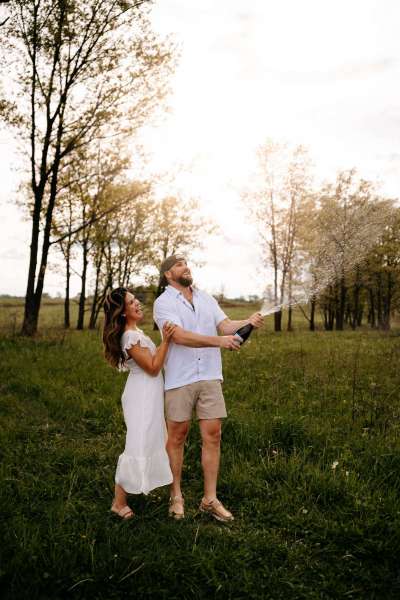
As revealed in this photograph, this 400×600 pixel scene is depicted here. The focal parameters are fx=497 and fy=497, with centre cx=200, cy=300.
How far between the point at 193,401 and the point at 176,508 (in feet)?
3.65

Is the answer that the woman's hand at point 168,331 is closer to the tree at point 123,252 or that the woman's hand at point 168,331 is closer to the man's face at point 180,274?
the man's face at point 180,274

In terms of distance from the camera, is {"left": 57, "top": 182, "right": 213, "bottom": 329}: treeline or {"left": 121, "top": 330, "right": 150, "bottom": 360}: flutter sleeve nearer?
{"left": 121, "top": 330, "right": 150, "bottom": 360}: flutter sleeve

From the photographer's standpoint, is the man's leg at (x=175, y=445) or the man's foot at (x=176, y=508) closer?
the man's foot at (x=176, y=508)

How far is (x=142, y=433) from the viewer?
496cm

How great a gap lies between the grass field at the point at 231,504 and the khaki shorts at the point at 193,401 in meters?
1.02

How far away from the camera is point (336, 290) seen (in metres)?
40.5

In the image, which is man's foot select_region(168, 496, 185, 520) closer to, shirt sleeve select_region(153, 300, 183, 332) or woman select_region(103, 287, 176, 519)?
woman select_region(103, 287, 176, 519)

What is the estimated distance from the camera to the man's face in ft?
17.8

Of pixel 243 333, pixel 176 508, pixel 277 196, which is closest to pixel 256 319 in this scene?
pixel 243 333

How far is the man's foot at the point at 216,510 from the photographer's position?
507 cm

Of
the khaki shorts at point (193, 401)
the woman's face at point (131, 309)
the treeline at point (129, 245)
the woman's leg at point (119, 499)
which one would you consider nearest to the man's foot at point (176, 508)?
the woman's leg at point (119, 499)

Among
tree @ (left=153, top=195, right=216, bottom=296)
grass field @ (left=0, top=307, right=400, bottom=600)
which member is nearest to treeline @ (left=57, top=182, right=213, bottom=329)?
tree @ (left=153, top=195, right=216, bottom=296)

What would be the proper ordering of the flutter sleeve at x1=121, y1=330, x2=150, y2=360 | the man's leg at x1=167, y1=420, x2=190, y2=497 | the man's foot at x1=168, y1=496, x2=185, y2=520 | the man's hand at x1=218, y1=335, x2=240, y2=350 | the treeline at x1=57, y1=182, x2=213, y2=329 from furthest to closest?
the treeline at x1=57, y1=182, x2=213, y2=329, the man's leg at x1=167, y1=420, x2=190, y2=497, the man's foot at x1=168, y1=496, x2=185, y2=520, the flutter sleeve at x1=121, y1=330, x2=150, y2=360, the man's hand at x1=218, y1=335, x2=240, y2=350

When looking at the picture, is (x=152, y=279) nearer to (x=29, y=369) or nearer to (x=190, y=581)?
(x=29, y=369)
